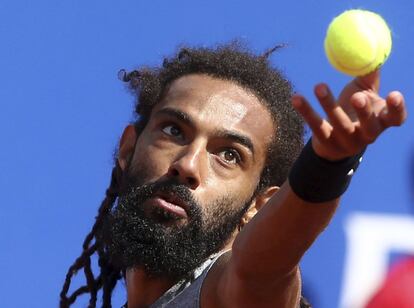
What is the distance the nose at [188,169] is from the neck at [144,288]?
0.24 metres

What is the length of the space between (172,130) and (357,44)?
3.08 feet

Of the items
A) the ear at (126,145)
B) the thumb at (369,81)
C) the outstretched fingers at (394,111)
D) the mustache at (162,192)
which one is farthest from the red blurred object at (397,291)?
the ear at (126,145)

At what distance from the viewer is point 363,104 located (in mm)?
1725

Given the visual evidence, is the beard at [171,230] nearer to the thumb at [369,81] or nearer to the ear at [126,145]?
the ear at [126,145]

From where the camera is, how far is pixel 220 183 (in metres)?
2.61

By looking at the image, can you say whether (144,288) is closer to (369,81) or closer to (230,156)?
(230,156)

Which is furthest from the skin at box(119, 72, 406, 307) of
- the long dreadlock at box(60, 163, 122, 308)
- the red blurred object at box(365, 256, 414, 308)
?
the red blurred object at box(365, 256, 414, 308)

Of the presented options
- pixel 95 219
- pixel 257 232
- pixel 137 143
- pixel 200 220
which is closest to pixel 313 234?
pixel 257 232

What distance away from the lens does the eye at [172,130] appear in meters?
2.71

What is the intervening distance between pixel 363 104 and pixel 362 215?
3.43 feet

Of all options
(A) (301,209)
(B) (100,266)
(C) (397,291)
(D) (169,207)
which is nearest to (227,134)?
(D) (169,207)

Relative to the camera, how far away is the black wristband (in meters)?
1.86

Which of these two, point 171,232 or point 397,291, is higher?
point 397,291

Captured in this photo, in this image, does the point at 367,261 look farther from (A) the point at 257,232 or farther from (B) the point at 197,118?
(A) the point at 257,232
